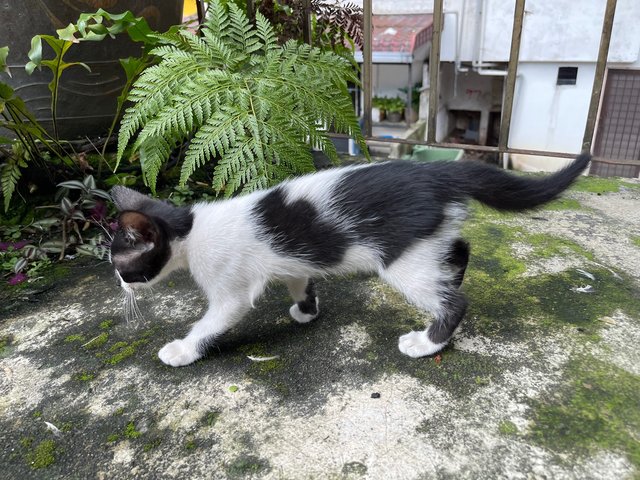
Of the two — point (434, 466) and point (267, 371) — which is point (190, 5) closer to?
point (267, 371)

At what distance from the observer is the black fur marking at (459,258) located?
6.77 ft

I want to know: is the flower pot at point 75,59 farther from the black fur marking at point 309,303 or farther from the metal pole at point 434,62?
the black fur marking at point 309,303

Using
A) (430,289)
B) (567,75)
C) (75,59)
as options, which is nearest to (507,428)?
(430,289)

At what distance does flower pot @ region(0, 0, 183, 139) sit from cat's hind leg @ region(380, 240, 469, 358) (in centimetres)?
237

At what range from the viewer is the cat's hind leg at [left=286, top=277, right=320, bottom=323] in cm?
217

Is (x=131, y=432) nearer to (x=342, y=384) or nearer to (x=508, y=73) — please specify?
(x=342, y=384)

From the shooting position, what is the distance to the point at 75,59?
3.03 m

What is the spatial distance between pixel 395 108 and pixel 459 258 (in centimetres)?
948

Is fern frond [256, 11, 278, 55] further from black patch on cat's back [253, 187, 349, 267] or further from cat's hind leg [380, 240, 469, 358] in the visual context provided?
cat's hind leg [380, 240, 469, 358]

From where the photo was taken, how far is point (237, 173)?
7.96 ft

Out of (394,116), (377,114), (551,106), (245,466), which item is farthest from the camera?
(377,114)

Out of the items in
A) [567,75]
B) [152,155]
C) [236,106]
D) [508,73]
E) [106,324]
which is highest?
[508,73]

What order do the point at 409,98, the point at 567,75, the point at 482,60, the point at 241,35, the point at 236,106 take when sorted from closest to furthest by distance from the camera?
the point at 236,106 → the point at 241,35 → the point at 567,75 → the point at 482,60 → the point at 409,98

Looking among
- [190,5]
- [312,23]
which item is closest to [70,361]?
[312,23]
